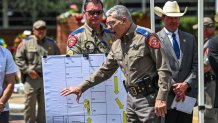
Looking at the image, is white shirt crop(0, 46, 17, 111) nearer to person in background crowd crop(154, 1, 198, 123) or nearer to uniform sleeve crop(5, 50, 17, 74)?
uniform sleeve crop(5, 50, 17, 74)

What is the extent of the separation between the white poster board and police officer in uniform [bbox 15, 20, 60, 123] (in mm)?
4560

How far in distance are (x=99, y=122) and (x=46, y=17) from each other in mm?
23233

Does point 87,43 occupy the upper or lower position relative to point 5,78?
upper

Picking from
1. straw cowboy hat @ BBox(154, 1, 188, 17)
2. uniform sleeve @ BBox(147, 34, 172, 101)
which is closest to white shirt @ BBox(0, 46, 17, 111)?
uniform sleeve @ BBox(147, 34, 172, 101)

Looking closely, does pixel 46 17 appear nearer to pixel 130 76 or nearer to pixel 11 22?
pixel 11 22

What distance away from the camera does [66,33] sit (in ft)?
54.2

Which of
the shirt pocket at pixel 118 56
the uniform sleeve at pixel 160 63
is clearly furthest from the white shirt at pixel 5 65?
the uniform sleeve at pixel 160 63

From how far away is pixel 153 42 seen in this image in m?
6.68

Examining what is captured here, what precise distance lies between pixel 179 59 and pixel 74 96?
4.20ft

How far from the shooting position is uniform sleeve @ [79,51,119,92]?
283 inches

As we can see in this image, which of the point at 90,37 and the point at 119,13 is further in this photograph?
the point at 90,37

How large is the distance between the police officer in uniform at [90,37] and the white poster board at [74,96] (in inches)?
8.5

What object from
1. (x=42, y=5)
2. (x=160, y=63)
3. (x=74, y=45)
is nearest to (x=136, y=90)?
(x=160, y=63)

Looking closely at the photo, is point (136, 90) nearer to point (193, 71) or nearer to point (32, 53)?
point (193, 71)
